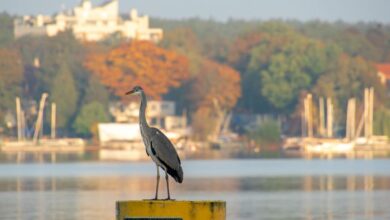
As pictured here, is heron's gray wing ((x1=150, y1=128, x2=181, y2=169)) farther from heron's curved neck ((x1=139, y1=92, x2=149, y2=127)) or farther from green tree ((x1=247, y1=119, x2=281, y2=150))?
green tree ((x1=247, y1=119, x2=281, y2=150))

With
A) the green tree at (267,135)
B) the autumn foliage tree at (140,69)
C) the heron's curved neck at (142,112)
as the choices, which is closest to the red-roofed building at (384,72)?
the autumn foliage tree at (140,69)

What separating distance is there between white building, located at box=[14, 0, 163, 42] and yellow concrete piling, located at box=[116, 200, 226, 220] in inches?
5542

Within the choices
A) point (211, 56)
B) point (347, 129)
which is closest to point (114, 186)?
point (347, 129)

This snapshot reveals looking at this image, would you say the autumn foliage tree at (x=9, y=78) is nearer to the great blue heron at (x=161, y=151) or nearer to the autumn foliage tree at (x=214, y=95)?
the autumn foliage tree at (x=214, y=95)

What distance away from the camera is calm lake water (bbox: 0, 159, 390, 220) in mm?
41938

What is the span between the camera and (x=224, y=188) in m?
55.6

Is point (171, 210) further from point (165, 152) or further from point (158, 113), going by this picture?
point (158, 113)

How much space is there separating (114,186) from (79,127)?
231ft

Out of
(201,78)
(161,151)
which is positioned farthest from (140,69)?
(161,151)

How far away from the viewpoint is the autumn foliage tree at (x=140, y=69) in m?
130

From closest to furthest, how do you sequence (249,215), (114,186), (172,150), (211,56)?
(172,150), (249,215), (114,186), (211,56)

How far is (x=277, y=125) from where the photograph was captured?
401 ft

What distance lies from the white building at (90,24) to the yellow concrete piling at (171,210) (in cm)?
14077

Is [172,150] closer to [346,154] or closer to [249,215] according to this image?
[249,215]
